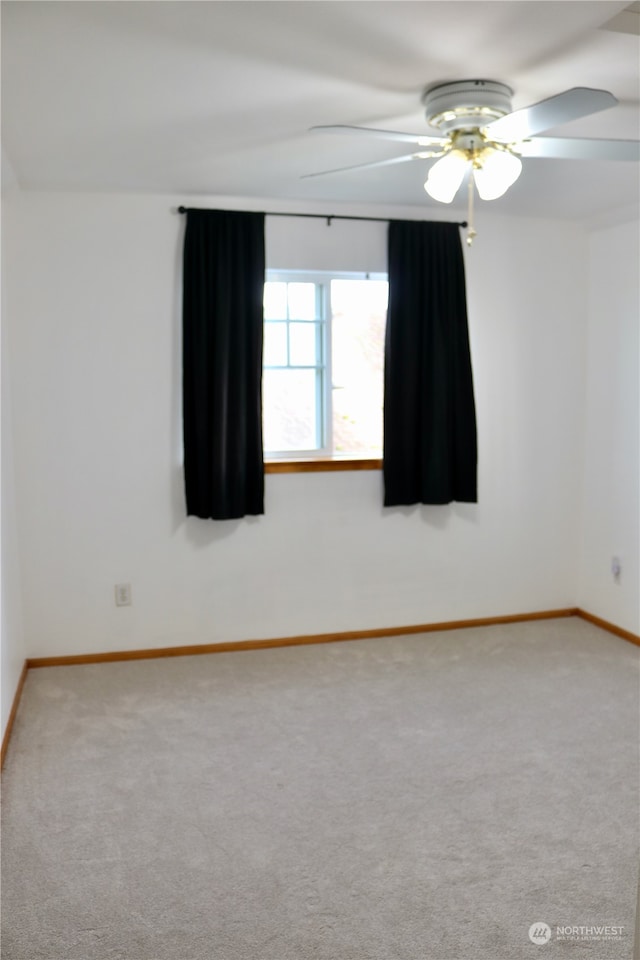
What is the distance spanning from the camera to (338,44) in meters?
2.08

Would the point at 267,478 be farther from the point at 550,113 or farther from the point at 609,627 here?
the point at 550,113

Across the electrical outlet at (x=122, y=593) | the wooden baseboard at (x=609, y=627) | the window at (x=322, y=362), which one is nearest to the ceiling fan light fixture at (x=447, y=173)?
the window at (x=322, y=362)

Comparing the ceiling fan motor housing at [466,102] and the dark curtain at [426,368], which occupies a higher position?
the ceiling fan motor housing at [466,102]

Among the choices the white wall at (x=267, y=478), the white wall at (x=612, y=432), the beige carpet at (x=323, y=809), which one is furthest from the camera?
the white wall at (x=612, y=432)

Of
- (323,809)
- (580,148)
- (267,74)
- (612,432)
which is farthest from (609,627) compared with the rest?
(267,74)

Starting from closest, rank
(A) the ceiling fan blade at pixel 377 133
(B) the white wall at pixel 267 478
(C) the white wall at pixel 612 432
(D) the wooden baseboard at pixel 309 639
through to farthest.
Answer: (A) the ceiling fan blade at pixel 377 133, (B) the white wall at pixel 267 478, (D) the wooden baseboard at pixel 309 639, (C) the white wall at pixel 612 432

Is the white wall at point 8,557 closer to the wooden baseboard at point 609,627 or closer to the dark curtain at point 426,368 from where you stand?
the dark curtain at point 426,368

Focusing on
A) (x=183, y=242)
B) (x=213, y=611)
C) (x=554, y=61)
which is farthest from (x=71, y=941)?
(x=183, y=242)

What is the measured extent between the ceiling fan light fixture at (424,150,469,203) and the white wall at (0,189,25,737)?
7.09 ft

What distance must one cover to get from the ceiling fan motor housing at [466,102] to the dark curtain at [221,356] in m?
1.62

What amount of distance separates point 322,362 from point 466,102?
6.70 feet

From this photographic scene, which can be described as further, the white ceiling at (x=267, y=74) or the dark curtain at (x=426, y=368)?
the dark curtain at (x=426, y=368)

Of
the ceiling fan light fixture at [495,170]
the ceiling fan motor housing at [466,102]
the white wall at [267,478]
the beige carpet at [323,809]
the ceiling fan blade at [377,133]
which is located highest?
the ceiling fan motor housing at [466,102]

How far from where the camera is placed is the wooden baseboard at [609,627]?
4.33 m
